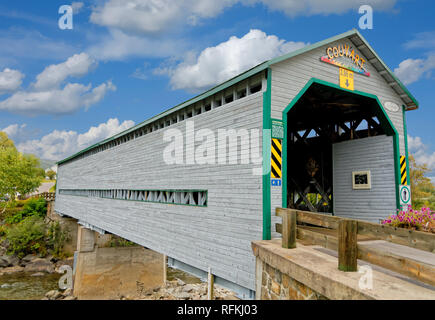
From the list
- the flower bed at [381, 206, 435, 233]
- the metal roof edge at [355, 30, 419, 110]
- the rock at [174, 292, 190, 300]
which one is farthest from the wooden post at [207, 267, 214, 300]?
the rock at [174, 292, 190, 300]

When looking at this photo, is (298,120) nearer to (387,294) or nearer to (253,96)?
(253,96)

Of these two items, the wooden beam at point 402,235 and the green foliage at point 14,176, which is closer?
the wooden beam at point 402,235

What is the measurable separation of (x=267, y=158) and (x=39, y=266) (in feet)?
98.0

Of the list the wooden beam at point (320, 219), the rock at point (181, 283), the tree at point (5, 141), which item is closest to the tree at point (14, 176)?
the tree at point (5, 141)

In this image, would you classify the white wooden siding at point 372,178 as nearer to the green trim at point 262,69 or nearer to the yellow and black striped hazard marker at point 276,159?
the green trim at point 262,69

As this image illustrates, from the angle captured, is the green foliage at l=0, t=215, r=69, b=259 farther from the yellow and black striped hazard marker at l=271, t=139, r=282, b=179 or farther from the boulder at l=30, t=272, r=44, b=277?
the yellow and black striped hazard marker at l=271, t=139, r=282, b=179

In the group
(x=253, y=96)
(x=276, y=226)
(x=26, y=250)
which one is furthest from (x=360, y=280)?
(x=26, y=250)

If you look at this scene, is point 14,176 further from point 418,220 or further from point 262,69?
point 418,220

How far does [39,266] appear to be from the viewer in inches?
1131

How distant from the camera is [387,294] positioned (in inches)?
131

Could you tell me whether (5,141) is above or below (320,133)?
above

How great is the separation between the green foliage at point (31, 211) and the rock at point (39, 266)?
676 centimetres

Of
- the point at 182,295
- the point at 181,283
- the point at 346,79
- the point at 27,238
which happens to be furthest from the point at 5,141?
the point at 346,79

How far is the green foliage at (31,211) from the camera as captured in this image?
34672 millimetres
